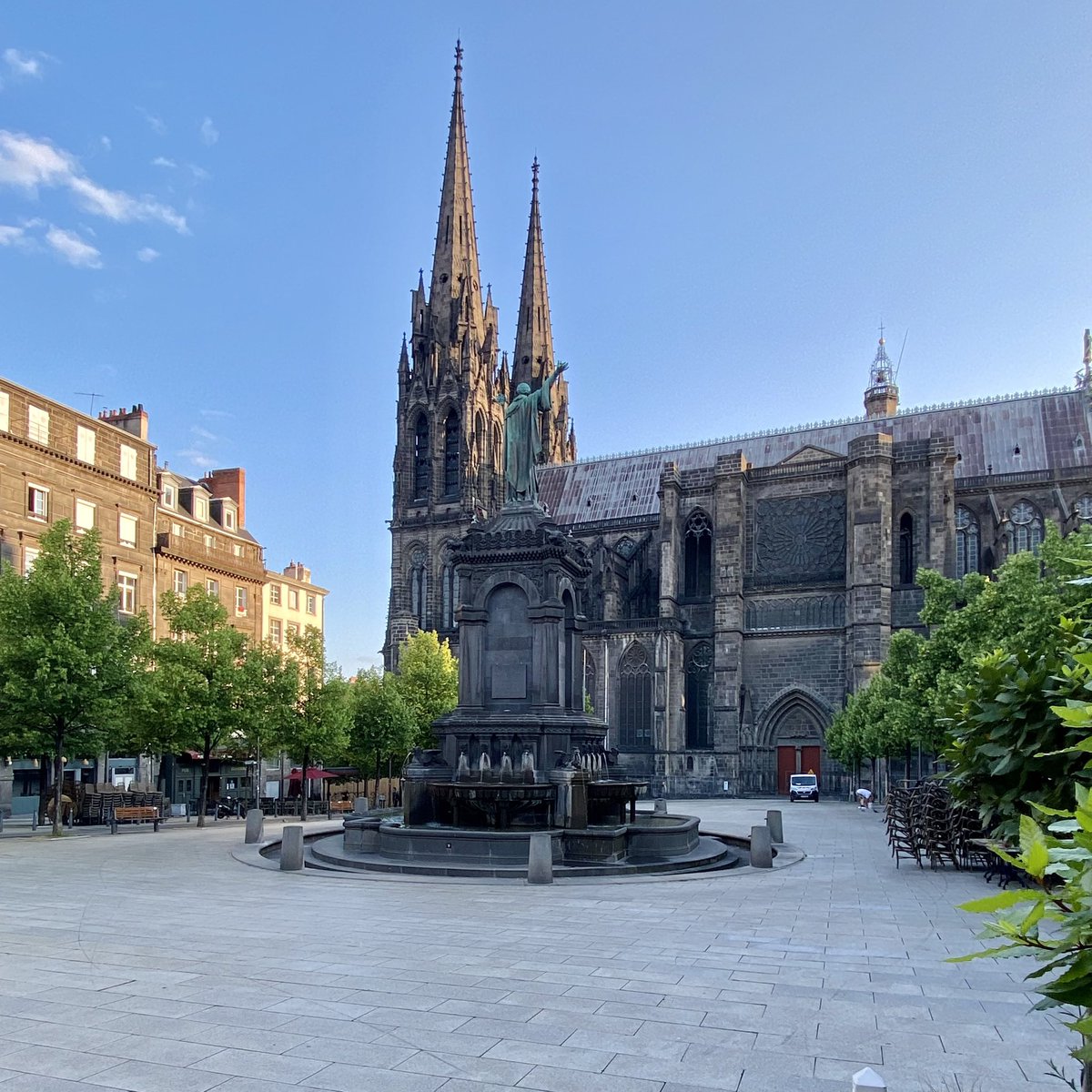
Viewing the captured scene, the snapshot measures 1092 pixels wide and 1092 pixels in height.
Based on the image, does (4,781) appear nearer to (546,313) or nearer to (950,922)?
(950,922)

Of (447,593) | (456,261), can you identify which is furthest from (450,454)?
(456,261)

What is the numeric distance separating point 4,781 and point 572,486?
4516cm

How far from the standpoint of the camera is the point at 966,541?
5797 cm

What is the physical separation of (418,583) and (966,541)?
113 ft

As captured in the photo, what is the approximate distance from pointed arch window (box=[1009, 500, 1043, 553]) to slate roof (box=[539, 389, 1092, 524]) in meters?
2.52

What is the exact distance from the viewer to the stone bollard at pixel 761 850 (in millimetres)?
18734

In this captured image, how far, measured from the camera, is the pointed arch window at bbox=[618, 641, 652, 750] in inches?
2283

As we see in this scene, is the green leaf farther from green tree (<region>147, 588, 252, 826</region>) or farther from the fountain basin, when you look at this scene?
green tree (<region>147, 588, 252, 826</region>)

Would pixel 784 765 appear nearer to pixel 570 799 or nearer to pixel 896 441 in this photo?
pixel 896 441

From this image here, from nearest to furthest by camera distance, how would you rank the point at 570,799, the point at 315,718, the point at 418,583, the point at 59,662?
the point at 570,799
the point at 59,662
the point at 315,718
the point at 418,583

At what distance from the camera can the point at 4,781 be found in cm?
3584

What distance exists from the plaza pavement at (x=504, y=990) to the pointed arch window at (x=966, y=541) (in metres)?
44.9

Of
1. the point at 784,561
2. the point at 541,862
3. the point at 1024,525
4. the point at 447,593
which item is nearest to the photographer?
the point at 541,862

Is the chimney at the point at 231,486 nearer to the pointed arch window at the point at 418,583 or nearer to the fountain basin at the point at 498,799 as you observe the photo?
the pointed arch window at the point at 418,583
